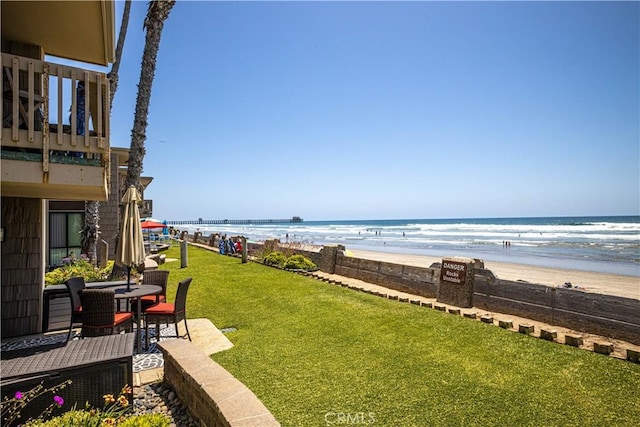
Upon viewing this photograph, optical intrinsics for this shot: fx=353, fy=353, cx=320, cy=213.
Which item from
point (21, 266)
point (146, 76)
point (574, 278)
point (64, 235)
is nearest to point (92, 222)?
point (64, 235)

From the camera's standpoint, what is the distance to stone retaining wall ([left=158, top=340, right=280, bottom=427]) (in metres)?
2.60

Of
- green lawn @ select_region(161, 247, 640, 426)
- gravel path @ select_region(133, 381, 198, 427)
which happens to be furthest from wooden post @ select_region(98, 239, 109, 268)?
gravel path @ select_region(133, 381, 198, 427)

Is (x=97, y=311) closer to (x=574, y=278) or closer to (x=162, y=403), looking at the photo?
(x=162, y=403)

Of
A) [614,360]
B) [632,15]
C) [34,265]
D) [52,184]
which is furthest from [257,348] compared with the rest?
[632,15]

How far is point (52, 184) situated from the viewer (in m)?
3.77

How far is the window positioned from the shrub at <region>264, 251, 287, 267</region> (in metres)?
6.35

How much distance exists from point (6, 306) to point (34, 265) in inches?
28.6

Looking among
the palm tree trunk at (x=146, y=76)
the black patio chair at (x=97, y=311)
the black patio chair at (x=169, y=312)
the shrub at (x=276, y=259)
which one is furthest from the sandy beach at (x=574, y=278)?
the black patio chair at (x=97, y=311)

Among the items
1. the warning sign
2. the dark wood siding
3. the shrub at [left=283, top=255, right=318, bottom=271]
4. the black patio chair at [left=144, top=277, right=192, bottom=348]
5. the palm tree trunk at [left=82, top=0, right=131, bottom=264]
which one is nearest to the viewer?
the black patio chair at [left=144, top=277, right=192, bottom=348]

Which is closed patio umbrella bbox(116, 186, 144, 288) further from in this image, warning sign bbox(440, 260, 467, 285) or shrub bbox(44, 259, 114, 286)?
warning sign bbox(440, 260, 467, 285)

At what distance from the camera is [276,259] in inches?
522

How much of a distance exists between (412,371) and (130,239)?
4.70 metres

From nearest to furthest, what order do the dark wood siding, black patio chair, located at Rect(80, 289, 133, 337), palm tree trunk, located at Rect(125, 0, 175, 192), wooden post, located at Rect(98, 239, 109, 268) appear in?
black patio chair, located at Rect(80, 289, 133, 337)
the dark wood siding
palm tree trunk, located at Rect(125, 0, 175, 192)
wooden post, located at Rect(98, 239, 109, 268)

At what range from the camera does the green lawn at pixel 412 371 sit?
3.46m
